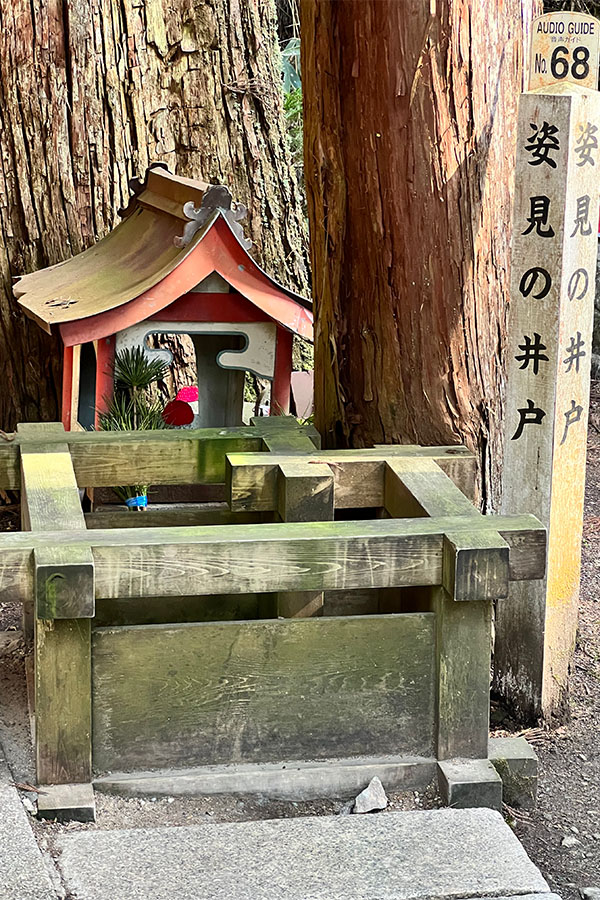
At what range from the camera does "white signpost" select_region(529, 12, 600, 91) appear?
2.68 metres

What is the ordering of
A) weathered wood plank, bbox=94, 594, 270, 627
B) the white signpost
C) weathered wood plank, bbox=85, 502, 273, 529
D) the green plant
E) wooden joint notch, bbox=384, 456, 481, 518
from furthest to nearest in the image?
1. the green plant
2. weathered wood plank, bbox=85, 502, 273, 529
3. weathered wood plank, bbox=94, 594, 270, 627
4. the white signpost
5. wooden joint notch, bbox=384, 456, 481, 518

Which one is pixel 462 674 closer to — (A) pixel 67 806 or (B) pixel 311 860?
(B) pixel 311 860

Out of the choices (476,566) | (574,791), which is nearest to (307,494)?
(476,566)

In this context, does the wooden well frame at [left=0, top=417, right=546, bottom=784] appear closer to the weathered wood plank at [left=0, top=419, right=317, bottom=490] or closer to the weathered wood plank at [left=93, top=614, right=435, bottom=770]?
the weathered wood plank at [left=93, top=614, right=435, bottom=770]

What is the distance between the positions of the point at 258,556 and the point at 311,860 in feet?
1.92

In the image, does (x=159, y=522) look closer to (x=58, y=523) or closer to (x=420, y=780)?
(x=58, y=523)

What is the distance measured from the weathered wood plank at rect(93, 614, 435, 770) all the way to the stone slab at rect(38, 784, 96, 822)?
99 mm

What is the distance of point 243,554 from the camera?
7.41 feet

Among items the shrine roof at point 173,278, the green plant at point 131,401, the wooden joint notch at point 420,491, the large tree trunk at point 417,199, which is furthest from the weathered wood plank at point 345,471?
the green plant at point 131,401

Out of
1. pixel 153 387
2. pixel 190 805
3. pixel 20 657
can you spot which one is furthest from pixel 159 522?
pixel 153 387

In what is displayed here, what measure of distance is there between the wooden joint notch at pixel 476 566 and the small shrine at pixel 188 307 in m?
1.69

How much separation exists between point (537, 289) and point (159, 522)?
123cm

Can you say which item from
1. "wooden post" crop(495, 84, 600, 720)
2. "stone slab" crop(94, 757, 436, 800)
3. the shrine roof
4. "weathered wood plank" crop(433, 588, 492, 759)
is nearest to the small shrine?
the shrine roof

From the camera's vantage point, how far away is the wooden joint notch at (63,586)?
2.14m
